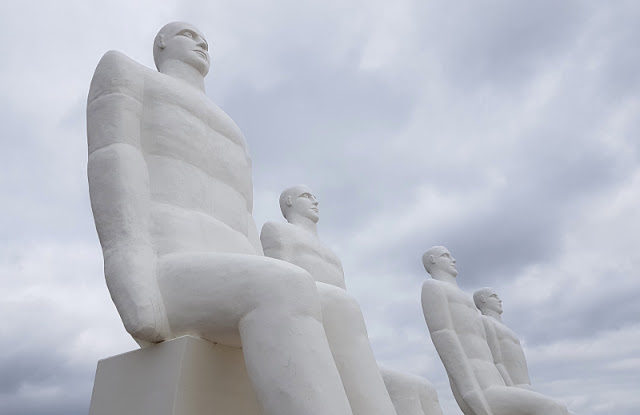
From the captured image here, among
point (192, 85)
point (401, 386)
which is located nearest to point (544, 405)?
point (401, 386)

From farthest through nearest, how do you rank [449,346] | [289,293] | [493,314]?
[493,314] → [449,346] → [289,293]

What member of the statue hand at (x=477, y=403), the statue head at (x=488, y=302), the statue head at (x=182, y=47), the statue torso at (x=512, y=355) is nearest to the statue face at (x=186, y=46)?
the statue head at (x=182, y=47)

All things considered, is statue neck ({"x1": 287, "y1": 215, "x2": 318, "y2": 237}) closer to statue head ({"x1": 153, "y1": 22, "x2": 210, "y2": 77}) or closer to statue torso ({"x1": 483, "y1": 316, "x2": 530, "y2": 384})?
statue head ({"x1": 153, "y1": 22, "x2": 210, "y2": 77})

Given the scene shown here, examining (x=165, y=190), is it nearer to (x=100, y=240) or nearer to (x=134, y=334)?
(x=100, y=240)

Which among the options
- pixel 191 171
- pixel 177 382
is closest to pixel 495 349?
pixel 191 171

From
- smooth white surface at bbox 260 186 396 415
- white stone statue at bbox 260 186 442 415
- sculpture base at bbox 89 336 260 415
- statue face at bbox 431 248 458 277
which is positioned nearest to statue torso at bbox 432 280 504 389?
statue face at bbox 431 248 458 277

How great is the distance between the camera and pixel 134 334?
3.39 metres

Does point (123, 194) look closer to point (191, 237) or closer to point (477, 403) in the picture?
point (191, 237)

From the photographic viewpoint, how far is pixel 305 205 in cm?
755

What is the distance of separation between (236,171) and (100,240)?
104 centimetres

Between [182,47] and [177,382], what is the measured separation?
101 inches

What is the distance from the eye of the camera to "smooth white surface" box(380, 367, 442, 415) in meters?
6.03

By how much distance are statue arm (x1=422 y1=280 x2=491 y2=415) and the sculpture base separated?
493 cm

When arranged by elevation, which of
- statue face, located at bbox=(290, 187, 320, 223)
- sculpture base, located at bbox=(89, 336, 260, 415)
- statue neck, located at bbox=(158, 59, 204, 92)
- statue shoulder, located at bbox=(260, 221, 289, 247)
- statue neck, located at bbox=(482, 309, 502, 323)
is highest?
statue neck, located at bbox=(482, 309, 502, 323)
